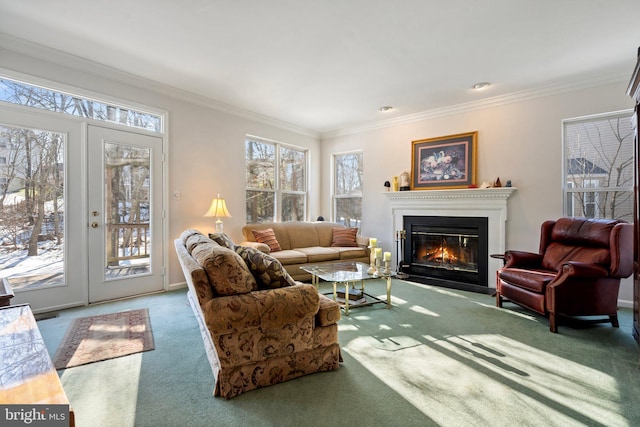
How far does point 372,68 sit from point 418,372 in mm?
3086

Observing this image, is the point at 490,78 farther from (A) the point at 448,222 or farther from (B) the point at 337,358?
(B) the point at 337,358

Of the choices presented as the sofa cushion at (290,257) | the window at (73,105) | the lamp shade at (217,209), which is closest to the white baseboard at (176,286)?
the lamp shade at (217,209)

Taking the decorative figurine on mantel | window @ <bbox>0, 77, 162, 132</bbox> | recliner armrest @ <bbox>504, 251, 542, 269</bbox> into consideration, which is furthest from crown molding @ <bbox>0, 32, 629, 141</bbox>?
recliner armrest @ <bbox>504, 251, 542, 269</bbox>

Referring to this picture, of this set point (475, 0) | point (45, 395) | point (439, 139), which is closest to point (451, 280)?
point (439, 139)

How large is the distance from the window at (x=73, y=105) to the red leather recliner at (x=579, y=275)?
4744mm

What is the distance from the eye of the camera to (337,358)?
2.08 meters

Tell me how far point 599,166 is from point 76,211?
6.17 meters

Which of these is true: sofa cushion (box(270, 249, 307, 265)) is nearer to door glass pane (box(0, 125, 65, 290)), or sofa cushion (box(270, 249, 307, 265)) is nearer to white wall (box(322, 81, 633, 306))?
door glass pane (box(0, 125, 65, 290))

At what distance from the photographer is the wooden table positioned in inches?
38.7

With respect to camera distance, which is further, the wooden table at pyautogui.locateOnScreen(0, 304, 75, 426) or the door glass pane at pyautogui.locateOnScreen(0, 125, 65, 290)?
the door glass pane at pyautogui.locateOnScreen(0, 125, 65, 290)

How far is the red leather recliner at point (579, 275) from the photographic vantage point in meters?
2.74

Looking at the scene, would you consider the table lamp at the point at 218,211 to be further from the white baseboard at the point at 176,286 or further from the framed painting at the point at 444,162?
the framed painting at the point at 444,162

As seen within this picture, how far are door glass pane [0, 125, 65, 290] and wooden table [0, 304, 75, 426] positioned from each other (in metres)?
1.90

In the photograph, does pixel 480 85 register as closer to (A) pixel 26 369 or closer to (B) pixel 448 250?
(B) pixel 448 250
